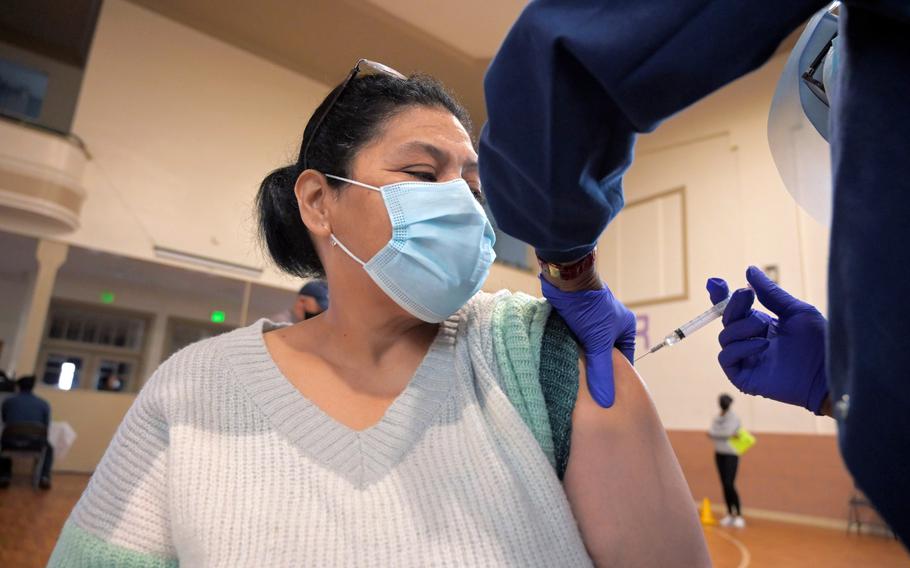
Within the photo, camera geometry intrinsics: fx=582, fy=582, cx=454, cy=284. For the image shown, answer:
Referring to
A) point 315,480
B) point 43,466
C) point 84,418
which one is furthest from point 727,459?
point 84,418

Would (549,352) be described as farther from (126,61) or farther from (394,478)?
(126,61)

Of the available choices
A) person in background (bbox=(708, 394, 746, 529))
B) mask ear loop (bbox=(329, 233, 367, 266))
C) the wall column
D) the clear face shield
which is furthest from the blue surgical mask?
the wall column

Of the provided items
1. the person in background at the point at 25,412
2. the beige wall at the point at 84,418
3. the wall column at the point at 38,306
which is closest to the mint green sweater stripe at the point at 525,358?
the person in background at the point at 25,412

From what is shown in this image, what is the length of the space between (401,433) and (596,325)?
313mm

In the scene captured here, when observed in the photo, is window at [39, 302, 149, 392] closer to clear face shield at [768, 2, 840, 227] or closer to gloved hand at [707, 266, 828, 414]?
gloved hand at [707, 266, 828, 414]

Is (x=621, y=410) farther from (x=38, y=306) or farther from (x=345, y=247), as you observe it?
(x=38, y=306)

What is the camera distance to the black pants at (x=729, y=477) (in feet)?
18.5

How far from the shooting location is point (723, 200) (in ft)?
25.4

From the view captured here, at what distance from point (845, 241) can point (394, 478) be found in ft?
1.95

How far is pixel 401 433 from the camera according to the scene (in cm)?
82

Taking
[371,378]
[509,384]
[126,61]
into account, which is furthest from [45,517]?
[126,61]

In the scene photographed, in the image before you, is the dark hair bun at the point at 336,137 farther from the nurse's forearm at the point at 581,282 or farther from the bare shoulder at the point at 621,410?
the bare shoulder at the point at 621,410

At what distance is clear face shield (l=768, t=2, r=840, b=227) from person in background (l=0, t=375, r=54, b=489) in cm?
660

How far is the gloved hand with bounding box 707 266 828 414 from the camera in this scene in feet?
2.41
